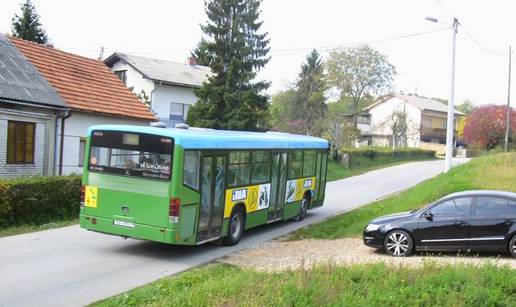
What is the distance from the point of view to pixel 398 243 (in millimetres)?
12727

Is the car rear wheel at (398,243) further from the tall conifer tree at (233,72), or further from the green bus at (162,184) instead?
the tall conifer tree at (233,72)

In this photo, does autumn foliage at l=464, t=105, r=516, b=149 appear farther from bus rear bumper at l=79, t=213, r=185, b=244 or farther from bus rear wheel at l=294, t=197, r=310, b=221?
bus rear bumper at l=79, t=213, r=185, b=244

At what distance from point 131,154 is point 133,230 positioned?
1554 mm

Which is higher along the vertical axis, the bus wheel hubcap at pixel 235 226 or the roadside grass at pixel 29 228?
the bus wheel hubcap at pixel 235 226

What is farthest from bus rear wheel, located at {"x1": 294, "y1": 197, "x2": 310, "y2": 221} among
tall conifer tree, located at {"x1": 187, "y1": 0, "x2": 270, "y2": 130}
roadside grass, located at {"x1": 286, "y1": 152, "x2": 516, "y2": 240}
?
tall conifer tree, located at {"x1": 187, "y1": 0, "x2": 270, "y2": 130}

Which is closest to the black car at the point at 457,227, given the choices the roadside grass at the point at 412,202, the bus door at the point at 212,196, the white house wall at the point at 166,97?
the roadside grass at the point at 412,202

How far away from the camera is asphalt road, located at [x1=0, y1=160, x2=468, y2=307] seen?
348 inches

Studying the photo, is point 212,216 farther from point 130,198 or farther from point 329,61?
point 329,61

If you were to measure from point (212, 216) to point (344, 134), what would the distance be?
142 feet

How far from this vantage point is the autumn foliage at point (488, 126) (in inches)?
2485

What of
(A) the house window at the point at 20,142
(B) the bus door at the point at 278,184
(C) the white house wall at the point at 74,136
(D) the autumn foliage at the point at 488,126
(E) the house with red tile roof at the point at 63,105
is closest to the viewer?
(B) the bus door at the point at 278,184

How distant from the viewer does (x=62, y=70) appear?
947 inches

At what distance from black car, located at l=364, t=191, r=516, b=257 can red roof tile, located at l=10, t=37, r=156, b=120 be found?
13.4 metres

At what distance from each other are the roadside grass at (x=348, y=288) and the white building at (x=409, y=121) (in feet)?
248
